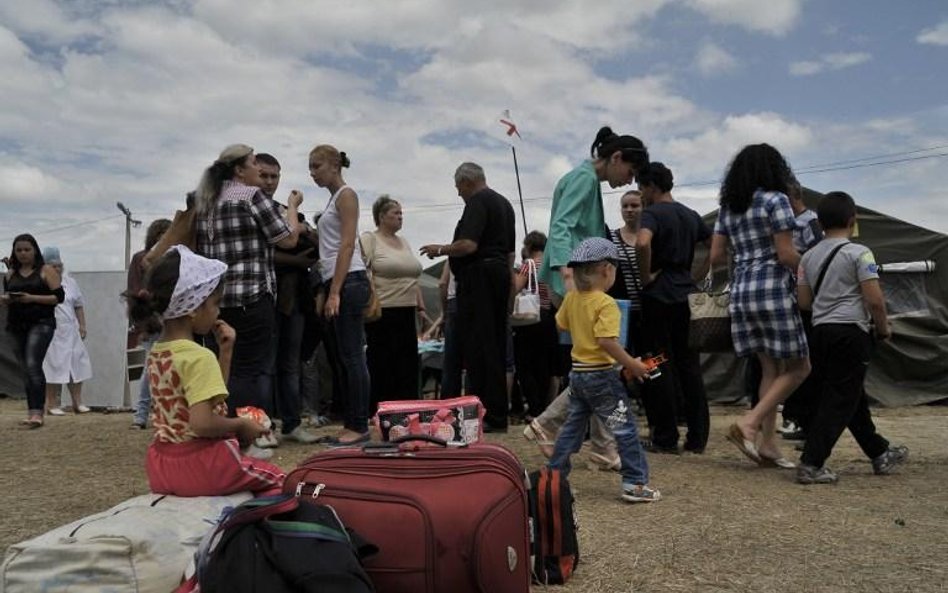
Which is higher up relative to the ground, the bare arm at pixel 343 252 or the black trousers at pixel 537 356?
the bare arm at pixel 343 252

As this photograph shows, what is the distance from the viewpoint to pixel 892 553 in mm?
3283

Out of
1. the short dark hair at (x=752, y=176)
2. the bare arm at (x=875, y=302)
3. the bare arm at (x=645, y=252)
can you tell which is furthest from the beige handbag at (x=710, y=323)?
the bare arm at (x=875, y=302)

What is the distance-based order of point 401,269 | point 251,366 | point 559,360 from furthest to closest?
point 559,360, point 401,269, point 251,366

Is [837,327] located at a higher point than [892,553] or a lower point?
higher

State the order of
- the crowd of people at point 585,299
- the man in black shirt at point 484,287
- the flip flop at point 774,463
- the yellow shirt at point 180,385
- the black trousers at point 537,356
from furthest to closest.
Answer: the black trousers at point 537,356, the man in black shirt at point 484,287, the flip flop at point 774,463, the crowd of people at point 585,299, the yellow shirt at point 180,385

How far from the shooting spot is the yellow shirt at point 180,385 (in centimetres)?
277

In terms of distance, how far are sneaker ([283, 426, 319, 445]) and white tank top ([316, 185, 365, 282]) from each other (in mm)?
1144

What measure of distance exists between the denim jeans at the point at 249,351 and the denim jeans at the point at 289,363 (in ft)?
3.56

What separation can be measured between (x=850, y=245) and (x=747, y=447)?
1230 millimetres

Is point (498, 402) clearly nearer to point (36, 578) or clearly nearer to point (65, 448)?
point (65, 448)

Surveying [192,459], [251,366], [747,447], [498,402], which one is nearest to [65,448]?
[251,366]

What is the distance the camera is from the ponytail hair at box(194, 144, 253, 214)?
4734 millimetres

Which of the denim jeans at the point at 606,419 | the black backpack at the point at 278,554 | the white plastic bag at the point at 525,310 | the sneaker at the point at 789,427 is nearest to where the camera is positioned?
the black backpack at the point at 278,554

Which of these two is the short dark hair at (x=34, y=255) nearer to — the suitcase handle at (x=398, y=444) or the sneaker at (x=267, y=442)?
the sneaker at (x=267, y=442)
